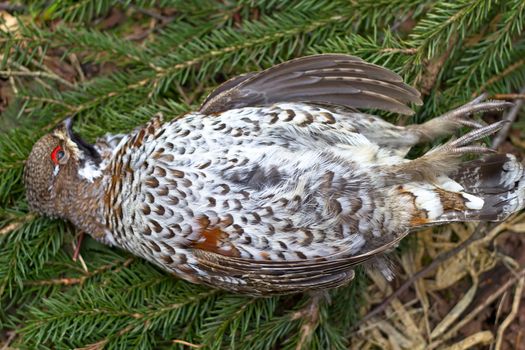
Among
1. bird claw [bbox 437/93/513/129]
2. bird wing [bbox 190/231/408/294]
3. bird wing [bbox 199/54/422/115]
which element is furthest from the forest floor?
bird wing [bbox 199/54/422/115]

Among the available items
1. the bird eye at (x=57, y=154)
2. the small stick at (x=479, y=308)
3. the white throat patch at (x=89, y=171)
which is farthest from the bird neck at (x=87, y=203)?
the small stick at (x=479, y=308)

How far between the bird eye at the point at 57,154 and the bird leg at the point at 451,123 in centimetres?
160

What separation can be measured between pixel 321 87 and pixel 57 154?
126 centimetres

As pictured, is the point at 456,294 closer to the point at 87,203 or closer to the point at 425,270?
the point at 425,270

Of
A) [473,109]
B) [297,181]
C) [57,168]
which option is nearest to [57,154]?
[57,168]

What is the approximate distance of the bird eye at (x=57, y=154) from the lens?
317 cm

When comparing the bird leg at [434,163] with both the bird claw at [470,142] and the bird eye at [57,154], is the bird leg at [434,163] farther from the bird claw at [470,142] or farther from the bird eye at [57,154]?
the bird eye at [57,154]

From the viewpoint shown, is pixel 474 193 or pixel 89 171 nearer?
pixel 474 193

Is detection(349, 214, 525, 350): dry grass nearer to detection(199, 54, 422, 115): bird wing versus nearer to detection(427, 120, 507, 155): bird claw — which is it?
detection(427, 120, 507, 155): bird claw

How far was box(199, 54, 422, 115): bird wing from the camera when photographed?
289 cm

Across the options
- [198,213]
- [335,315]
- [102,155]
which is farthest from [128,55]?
[335,315]

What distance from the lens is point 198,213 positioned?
9.44 ft

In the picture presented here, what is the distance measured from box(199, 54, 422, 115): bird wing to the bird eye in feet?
2.28

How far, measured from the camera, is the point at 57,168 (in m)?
3.21
